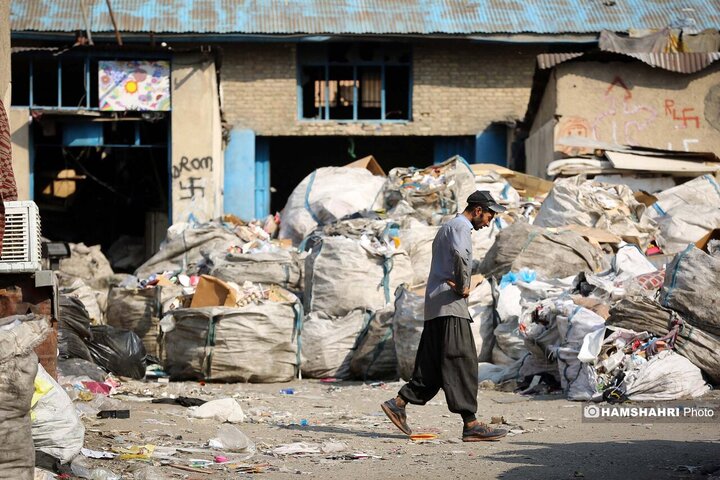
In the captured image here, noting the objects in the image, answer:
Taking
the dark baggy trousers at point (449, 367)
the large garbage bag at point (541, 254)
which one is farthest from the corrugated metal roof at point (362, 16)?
the dark baggy trousers at point (449, 367)

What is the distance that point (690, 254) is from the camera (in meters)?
7.86

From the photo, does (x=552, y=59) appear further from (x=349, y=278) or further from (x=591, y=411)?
(x=591, y=411)

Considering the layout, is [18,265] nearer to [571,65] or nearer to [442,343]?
[442,343]

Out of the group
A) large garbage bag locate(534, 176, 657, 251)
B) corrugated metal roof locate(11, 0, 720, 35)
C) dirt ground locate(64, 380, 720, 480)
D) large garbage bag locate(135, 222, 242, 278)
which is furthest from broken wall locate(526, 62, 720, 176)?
dirt ground locate(64, 380, 720, 480)

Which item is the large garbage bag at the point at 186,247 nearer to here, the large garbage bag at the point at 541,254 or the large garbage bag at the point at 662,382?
the large garbage bag at the point at 541,254

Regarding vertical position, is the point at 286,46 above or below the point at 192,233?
above

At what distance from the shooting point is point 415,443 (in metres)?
6.16

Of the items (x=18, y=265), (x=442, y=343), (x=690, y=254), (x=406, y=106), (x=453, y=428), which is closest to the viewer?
(x=18, y=265)

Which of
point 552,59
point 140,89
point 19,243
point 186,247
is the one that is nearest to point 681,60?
point 552,59

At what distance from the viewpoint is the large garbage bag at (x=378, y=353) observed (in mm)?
9359

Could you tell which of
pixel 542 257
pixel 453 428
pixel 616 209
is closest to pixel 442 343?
pixel 453 428

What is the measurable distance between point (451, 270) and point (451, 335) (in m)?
0.40

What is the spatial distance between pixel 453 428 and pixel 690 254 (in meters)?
2.37

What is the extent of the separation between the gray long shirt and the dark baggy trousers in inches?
2.7
